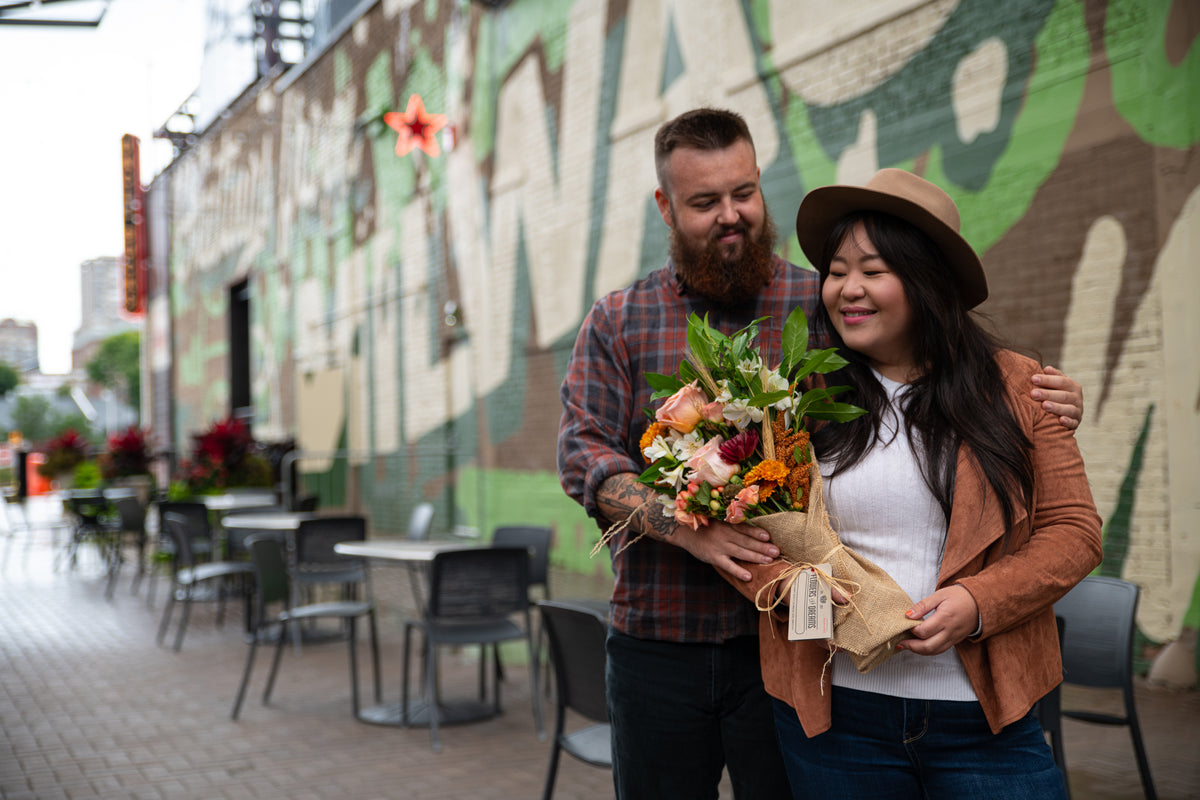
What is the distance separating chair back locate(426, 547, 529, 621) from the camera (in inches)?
207

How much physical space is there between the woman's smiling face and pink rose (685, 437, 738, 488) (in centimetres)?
32

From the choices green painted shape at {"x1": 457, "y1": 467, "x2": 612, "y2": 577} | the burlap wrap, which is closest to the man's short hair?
the burlap wrap

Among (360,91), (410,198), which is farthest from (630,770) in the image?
(360,91)

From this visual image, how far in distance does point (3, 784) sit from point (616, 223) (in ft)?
20.9

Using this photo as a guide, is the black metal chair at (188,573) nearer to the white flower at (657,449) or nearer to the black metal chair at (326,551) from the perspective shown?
the black metal chair at (326,551)

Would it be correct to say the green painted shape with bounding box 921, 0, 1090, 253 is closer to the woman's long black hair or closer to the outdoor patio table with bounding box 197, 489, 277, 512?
the woman's long black hair

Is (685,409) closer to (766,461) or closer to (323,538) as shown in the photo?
(766,461)

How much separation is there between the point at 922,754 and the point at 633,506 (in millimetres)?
669

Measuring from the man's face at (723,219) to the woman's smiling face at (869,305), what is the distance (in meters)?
0.28

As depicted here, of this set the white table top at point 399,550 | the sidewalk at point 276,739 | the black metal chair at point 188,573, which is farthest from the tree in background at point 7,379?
the white table top at point 399,550

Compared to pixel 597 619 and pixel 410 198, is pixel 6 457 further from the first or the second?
pixel 597 619

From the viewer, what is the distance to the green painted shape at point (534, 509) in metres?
9.75

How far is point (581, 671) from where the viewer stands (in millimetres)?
3449

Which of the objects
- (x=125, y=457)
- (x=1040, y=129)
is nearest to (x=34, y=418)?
(x=125, y=457)
